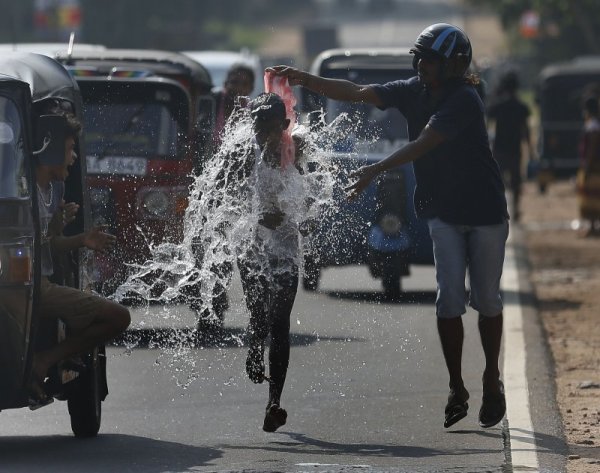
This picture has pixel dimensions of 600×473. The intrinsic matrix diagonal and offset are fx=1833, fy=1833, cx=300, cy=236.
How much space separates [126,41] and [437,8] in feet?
156

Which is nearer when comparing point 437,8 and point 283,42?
point 283,42

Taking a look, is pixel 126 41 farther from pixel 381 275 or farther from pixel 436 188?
pixel 436 188

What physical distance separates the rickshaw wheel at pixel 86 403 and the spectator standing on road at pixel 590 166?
43.9ft

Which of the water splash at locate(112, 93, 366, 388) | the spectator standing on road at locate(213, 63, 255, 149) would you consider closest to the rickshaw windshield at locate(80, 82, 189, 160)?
the spectator standing on road at locate(213, 63, 255, 149)

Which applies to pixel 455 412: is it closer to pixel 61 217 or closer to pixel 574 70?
pixel 61 217

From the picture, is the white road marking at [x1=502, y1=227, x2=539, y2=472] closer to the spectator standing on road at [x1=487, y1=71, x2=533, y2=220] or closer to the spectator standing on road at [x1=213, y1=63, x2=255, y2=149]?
the spectator standing on road at [x1=213, y1=63, x2=255, y2=149]

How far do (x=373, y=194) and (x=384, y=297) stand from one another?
178cm

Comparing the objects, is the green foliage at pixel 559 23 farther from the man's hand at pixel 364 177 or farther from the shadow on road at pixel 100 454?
the shadow on road at pixel 100 454

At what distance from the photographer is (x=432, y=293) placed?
16.4 m

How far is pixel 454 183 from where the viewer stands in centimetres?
876

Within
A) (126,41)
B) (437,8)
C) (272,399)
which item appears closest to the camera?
(272,399)

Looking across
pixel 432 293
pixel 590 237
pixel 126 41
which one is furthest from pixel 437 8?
pixel 432 293

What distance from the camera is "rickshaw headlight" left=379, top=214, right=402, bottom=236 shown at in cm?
1337

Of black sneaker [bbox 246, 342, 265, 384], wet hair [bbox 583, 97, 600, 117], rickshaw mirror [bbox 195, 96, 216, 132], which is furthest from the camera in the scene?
wet hair [bbox 583, 97, 600, 117]
